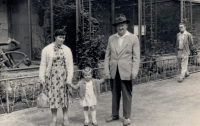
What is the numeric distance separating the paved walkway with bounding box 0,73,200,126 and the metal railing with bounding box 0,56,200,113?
0.66 m

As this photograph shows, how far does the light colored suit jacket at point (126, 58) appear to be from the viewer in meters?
5.89

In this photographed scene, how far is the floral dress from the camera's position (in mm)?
5688

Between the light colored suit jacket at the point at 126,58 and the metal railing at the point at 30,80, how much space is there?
8.25 ft

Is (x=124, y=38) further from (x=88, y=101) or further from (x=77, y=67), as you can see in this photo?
(x=77, y=67)

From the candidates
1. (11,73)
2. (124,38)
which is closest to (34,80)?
(11,73)

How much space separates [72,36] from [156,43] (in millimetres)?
4402

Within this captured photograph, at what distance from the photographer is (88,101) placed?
5.80 meters

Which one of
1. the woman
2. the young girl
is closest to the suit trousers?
the young girl

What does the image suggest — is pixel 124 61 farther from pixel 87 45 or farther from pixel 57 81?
pixel 87 45

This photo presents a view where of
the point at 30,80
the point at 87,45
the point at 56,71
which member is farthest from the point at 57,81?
the point at 87,45

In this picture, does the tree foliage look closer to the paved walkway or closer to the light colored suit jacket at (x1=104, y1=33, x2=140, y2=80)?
the paved walkway

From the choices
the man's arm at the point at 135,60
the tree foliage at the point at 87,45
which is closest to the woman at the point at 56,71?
the man's arm at the point at 135,60

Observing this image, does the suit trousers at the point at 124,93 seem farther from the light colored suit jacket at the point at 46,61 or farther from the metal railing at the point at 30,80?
the metal railing at the point at 30,80

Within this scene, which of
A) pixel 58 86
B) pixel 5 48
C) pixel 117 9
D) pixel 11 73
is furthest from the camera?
pixel 117 9
